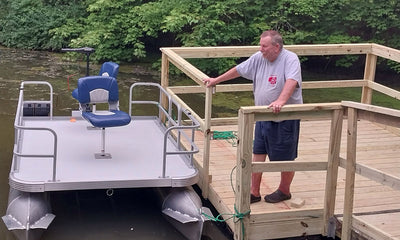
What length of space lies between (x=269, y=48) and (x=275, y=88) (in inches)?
12.4

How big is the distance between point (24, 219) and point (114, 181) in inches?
30.6

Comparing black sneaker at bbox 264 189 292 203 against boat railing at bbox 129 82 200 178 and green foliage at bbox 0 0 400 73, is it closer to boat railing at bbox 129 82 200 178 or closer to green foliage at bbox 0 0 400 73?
boat railing at bbox 129 82 200 178

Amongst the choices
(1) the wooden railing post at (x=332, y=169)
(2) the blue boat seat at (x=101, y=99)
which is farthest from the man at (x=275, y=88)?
(2) the blue boat seat at (x=101, y=99)

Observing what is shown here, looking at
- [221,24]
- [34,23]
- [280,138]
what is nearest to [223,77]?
[280,138]

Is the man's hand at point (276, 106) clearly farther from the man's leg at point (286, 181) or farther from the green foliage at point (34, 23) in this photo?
the green foliage at point (34, 23)

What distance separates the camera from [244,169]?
5.27 m

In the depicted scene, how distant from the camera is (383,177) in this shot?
496cm

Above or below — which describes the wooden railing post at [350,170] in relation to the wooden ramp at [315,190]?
above

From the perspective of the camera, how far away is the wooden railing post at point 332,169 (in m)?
5.39

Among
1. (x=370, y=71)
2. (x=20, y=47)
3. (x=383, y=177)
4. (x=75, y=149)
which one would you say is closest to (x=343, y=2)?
(x=370, y=71)

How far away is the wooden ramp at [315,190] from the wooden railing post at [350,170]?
3.0 inches

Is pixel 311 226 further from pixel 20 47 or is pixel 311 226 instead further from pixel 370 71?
pixel 20 47

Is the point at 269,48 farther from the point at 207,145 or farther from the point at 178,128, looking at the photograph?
the point at 207,145

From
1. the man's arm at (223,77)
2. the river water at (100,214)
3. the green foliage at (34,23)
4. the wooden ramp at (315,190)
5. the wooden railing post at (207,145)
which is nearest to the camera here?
the wooden ramp at (315,190)
